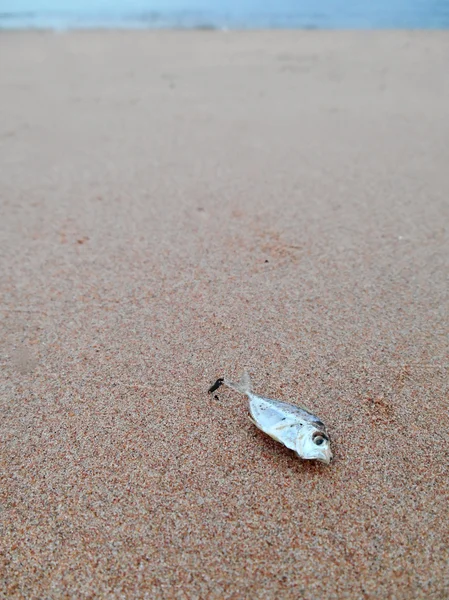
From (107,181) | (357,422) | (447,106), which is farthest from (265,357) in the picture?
(447,106)

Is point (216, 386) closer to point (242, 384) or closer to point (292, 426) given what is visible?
point (242, 384)

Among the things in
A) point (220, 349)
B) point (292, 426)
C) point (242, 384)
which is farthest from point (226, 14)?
point (292, 426)

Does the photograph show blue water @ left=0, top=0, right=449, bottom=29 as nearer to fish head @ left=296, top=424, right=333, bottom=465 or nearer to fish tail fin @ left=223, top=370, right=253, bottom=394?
fish tail fin @ left=223, top=370, right=253, bottom=394

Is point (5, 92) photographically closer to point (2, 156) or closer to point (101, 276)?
point (2, 156)

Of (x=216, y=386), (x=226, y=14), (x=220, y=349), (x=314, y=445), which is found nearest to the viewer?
(x=314, y=445)

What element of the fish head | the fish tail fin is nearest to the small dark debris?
the fish tail fin

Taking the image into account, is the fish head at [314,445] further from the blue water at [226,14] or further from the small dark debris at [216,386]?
the blue water at [226,14]

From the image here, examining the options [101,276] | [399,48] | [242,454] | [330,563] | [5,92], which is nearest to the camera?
[330,563]
